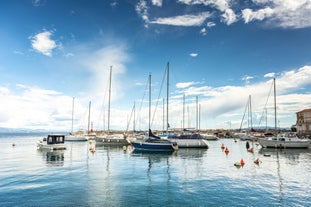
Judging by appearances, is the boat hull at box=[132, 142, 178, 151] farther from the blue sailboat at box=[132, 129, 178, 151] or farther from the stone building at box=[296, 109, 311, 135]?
the stone building at box=[296, 109, 311, 135]

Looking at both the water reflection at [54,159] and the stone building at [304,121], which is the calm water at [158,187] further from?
the stone building at [304,121]

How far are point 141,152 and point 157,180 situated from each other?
25.1 meters

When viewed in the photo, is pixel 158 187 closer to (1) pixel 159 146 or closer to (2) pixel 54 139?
(1) pixel 159 146

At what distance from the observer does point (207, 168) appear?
94.2ft

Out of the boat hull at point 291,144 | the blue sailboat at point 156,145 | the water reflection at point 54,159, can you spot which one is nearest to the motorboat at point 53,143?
the water reflection at point 54,159

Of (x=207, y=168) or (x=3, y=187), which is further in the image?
(x=207, y=168)

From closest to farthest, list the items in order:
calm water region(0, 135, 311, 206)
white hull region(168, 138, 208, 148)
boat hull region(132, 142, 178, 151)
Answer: calm water region(0, 135, 311, 206) → boat hull region(132, 142, 178, 151) → white hull region(168, 138, 208, 148)

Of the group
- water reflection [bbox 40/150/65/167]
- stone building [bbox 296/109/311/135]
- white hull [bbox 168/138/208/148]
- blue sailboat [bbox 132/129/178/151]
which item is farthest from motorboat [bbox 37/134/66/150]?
stone building [bbox 296/109/311/135]

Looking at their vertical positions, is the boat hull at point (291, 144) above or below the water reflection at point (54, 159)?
above

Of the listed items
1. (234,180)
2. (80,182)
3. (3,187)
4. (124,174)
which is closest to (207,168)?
(234,180)

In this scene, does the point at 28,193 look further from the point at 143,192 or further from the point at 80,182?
the point at 143,192

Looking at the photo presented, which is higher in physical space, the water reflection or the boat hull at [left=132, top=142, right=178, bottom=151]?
the boat hull at [left=132, top=142, right=178, bottom=151]

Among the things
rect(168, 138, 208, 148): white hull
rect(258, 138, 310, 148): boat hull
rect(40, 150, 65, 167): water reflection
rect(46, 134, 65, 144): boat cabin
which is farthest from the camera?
rect(168, 138, 208, 148): white hull

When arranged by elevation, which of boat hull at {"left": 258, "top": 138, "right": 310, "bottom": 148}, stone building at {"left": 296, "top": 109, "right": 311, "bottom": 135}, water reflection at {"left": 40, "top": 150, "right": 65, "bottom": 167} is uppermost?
stone building at {"left": 296, "top": 109, "right": 311, "bottom": 135}
